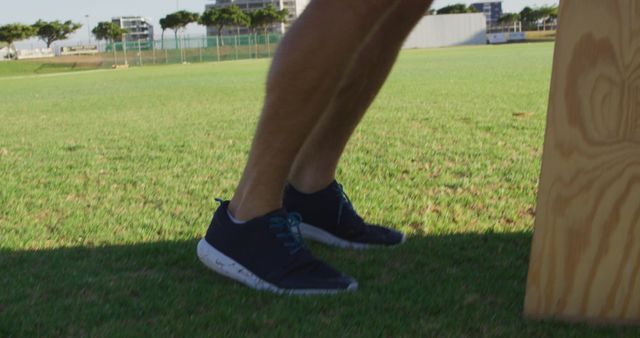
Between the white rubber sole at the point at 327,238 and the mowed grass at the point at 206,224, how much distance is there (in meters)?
0.03

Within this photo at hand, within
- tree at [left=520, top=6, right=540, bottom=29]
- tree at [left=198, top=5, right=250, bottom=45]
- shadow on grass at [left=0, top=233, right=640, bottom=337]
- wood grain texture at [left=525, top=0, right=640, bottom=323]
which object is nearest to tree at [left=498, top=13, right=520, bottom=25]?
tree at [left=520, top=6, right=540, bottom=29]

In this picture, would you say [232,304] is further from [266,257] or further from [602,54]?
[602,54]

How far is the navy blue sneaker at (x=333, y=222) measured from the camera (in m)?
2.02

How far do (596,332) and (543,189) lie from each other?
0.87 feet

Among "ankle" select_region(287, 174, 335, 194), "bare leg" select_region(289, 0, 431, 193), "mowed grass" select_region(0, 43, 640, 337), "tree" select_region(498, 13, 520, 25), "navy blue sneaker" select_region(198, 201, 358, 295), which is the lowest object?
"mowed grass" select_region(0, 43, 640, 337)

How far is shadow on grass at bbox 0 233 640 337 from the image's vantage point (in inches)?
55.2

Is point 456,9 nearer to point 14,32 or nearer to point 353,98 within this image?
point 14,32

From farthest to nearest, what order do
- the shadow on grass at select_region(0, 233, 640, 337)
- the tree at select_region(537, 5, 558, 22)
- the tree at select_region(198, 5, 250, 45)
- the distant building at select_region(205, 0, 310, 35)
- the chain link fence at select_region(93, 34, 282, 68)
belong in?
the tree at select_region(537, 5, 558, 22), the distant building at select_region(205, 0, 310, 35), the tree at select_region(198, 5, 250, 45), the chain link fence at select_region(93, 34, 282, 68), the shadow on grass at select_region(0, 233, 640, 337)

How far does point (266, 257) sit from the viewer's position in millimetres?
1685

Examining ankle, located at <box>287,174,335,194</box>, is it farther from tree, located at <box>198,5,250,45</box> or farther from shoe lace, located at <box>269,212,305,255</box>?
tree, located at <box>198,5,250,45</box>

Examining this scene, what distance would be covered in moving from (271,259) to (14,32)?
236ft

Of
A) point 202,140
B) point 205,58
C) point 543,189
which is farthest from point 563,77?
point 205,58

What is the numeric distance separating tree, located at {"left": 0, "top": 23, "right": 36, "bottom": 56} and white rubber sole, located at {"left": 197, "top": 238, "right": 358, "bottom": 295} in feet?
233

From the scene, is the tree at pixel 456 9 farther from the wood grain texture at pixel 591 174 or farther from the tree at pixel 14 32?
the wood grain texture at pixel 591 174
